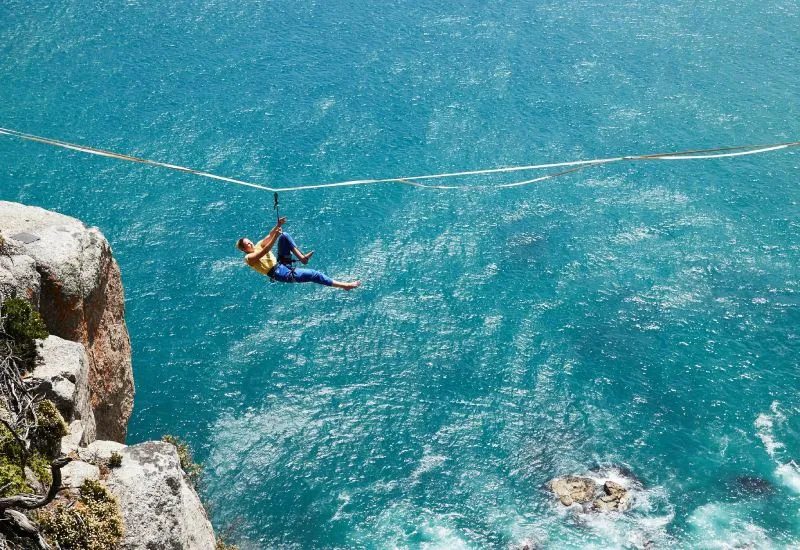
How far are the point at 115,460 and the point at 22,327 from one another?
4.93m

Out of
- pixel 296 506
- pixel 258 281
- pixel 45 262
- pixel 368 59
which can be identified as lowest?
pixel 296 506

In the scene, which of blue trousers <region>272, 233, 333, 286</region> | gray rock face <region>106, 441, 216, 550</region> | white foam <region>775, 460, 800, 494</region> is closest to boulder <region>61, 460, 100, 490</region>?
gray rock face <region>106, 441, 216, 550</region>

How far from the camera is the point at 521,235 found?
45.5m

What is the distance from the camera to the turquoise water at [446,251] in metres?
33.0

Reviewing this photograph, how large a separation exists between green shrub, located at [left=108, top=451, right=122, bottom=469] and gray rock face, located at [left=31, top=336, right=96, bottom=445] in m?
1.77

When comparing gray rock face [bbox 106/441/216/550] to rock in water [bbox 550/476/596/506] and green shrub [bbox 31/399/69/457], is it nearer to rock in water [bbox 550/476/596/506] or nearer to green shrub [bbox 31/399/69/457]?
green shrub [bbox 31/399/69/457]

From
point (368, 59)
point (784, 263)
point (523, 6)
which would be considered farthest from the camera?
point (523, 6)

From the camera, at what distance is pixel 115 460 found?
65.2ft

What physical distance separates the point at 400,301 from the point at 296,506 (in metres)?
13.4

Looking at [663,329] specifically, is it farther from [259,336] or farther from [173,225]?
[173,225]

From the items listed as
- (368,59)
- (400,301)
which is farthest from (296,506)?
(368,59)

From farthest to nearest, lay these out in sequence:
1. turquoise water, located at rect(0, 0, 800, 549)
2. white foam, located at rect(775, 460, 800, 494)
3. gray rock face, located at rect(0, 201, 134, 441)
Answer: turquoise water, located at rect(0, 0, 800, 549)
white foam, located at rect(775, 460, 800, 494)
gray rock face, located at rect(0, 201, 134, 441)

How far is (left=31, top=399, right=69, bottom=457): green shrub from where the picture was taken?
64.9ft

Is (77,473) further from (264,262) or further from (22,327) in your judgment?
(264,262)
